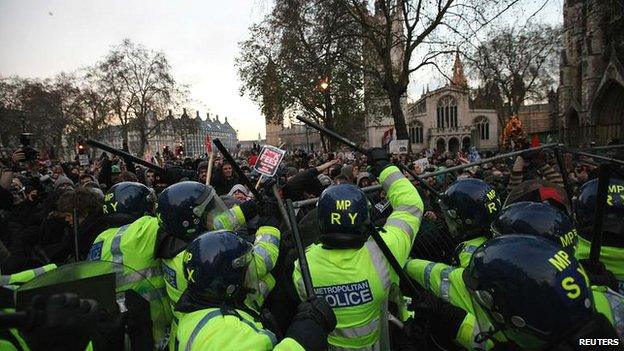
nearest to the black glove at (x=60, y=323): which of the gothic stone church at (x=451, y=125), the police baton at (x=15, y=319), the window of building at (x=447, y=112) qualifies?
the police baton at (x=15, y=319)

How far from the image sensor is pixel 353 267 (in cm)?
254

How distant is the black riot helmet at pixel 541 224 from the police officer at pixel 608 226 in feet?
0.75

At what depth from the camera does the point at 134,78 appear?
44.1 metres

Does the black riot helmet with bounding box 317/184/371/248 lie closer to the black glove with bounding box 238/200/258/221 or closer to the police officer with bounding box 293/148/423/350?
the police officer with bounding box 293/148/423/350

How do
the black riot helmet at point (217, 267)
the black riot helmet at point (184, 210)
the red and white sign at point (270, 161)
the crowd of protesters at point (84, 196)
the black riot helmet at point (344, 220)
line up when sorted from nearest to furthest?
the black riot helmet at point (217, 267) → the black riot helmet at point (344, 220) → the black riot helmet at point (184, 210) → the crowd of protesters at point (84, 196) → the red and white sign at point (270, 161)

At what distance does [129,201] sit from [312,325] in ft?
6.95

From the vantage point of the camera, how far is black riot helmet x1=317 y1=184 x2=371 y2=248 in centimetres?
258

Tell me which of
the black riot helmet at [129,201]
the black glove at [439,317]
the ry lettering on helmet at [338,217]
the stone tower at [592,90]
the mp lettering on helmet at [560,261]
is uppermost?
the stone tower at [592,90]

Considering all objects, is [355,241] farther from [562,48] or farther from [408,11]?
[562,48]

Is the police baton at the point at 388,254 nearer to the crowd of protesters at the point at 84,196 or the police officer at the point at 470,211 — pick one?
the police officer at the point at 470,211

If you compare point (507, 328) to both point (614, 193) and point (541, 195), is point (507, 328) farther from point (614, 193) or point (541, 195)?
point (541, 195)

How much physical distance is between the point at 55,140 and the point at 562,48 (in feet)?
191

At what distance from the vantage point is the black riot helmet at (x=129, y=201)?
335 cm

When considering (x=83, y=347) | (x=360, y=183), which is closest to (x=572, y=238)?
(x=83, y=347)
